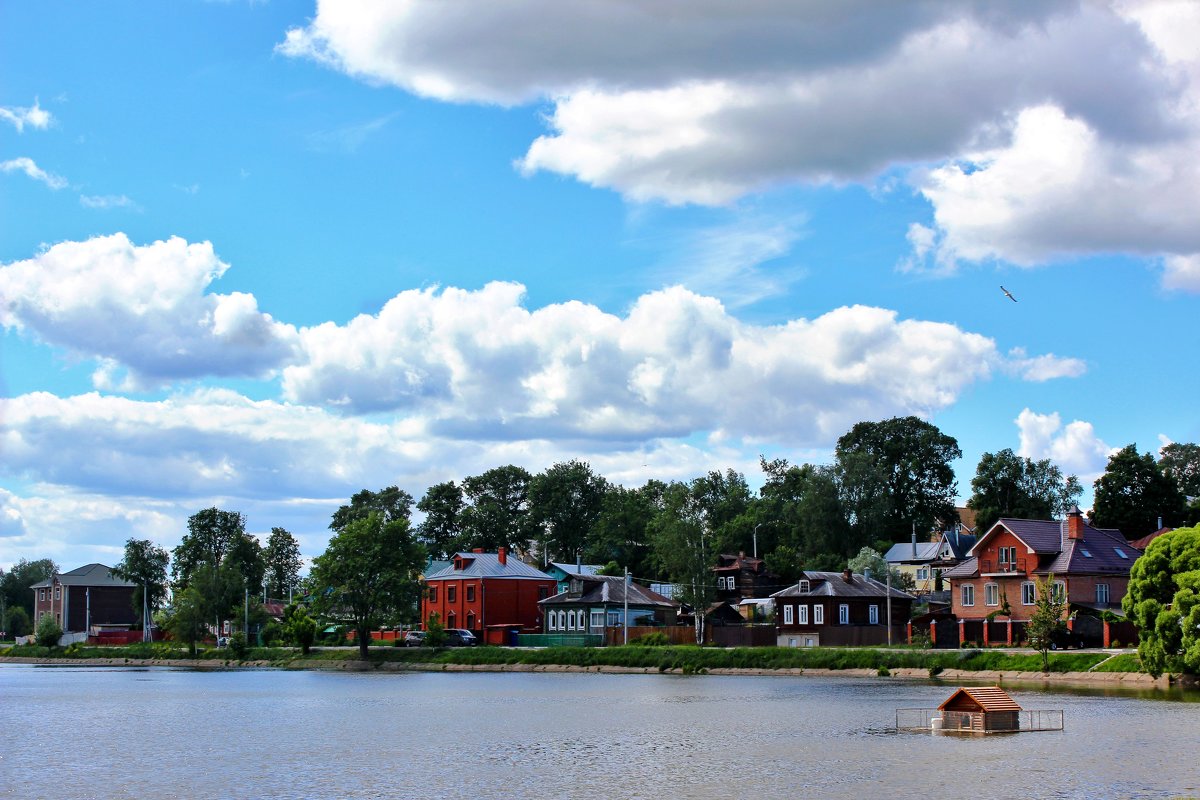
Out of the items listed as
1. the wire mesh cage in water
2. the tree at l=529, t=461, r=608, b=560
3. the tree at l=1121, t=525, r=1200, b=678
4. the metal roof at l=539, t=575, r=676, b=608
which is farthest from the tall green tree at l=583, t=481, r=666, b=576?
the wire mesh cage in water

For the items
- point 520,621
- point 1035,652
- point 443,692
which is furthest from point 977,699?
point 520,621

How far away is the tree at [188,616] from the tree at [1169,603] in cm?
8832

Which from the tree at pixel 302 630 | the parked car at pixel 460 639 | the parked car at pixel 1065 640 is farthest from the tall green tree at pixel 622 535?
the parked car at pixel 1065 640

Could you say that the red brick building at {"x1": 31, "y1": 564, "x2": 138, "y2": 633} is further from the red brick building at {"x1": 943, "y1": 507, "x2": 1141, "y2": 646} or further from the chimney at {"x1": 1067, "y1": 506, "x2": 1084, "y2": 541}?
the chimney at {"x1": 1067, "y1": 506, "x2": 1084, "y2": 541}

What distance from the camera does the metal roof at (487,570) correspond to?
396 ft

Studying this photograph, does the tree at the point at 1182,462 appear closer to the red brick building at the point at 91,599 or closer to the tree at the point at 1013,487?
the tree at the point at 1013,487

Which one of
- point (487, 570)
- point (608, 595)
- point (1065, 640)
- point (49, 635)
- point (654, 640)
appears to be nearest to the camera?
point (1065, 640)

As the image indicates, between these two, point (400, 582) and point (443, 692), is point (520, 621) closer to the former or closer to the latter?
point (400, 582)

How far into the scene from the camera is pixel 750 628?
101 metres

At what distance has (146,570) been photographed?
522ft

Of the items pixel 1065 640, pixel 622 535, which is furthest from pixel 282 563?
pixel 1065 640

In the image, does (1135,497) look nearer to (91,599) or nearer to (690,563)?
(690,563)

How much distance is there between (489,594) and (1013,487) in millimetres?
61332

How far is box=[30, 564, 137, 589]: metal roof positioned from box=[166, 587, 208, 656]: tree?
4936 centimetres
